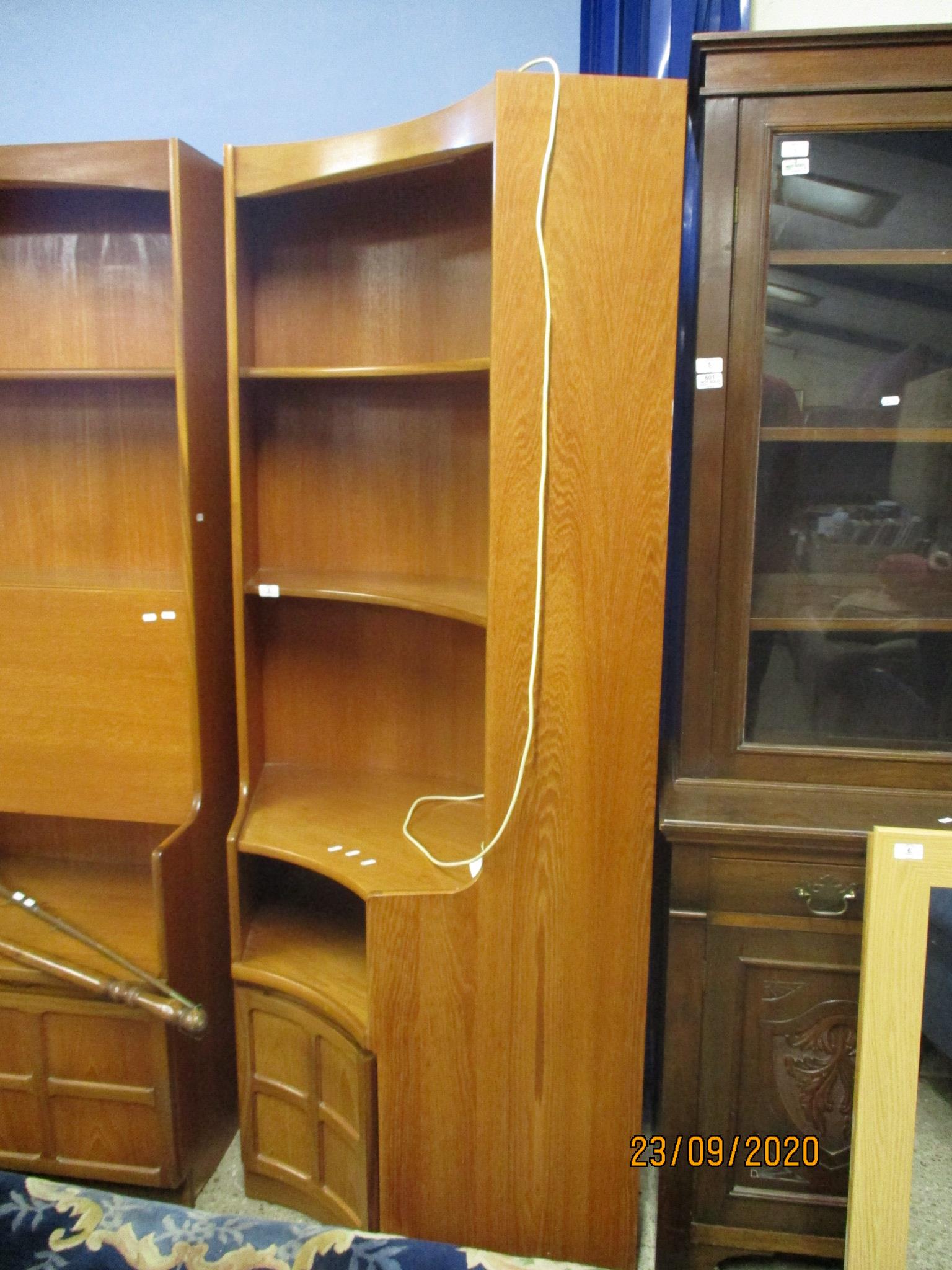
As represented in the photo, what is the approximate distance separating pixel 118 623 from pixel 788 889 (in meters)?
1.28

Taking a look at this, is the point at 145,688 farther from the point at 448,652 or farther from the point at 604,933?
the point at 604,933

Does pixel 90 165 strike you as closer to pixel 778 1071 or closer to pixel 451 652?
pixel 451 652

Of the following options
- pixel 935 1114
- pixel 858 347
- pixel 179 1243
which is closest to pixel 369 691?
pixel 179 1243

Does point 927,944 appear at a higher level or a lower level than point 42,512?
lower

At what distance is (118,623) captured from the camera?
170cm

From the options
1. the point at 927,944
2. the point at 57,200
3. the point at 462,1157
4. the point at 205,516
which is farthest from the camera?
the point at 57,200

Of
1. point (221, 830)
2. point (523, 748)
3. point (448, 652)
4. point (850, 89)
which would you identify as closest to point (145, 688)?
point (221, 830)

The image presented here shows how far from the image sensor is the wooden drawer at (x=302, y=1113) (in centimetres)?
153

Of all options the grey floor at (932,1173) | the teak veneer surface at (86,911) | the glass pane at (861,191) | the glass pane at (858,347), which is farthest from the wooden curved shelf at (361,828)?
the glass pane at (861,191)

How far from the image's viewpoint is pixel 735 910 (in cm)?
138

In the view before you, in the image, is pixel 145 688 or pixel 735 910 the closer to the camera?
pixel 735 910

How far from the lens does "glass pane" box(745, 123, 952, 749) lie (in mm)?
1261

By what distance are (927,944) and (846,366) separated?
33.9 inches
